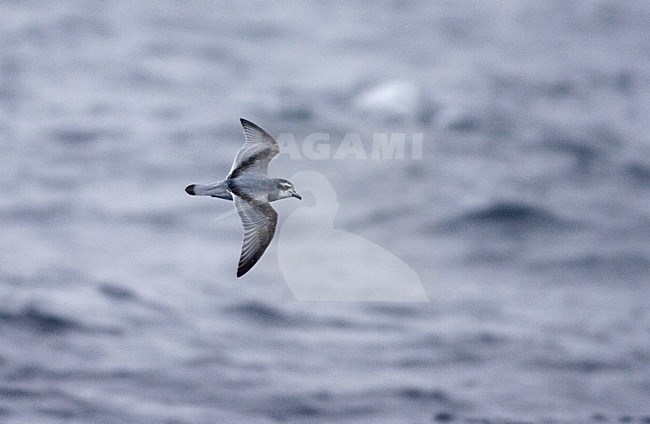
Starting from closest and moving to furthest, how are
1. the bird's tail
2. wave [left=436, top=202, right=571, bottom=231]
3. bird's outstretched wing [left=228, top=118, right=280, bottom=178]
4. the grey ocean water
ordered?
the bird's tail < bird's outstretched wing [left=228, top=118, right=280, bottom=178] < the grey ocean water < wave [left=436, top=202, right=571, bottom=231]

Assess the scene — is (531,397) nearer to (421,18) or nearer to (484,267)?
(484,267)

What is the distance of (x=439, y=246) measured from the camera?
2714cm

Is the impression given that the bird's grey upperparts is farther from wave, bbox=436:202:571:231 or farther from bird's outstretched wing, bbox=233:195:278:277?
wave, bbox=436:202:571:231

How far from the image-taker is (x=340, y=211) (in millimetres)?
27438

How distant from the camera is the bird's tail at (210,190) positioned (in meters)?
7.66

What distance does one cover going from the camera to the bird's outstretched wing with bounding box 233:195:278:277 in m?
8.05

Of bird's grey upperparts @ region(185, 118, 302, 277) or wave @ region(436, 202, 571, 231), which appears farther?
wave @ region(436, 202, 571, 231)

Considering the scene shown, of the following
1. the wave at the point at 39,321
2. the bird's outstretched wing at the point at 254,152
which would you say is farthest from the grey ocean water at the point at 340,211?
Result: the bird's outstretched wing at the point at 254,152

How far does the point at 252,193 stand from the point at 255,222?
0.21m

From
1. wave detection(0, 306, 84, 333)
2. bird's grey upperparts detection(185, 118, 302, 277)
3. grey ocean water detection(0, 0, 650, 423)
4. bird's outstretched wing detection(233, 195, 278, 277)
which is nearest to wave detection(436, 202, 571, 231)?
grey ocean water detection(0, 0, 650, 423)

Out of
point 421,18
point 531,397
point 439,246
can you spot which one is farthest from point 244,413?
point 421,18

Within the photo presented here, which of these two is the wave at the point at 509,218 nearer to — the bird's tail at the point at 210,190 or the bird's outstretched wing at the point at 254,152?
the bird's outstretched wing at the point at 254,152

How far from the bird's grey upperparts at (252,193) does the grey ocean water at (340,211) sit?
1242 cm

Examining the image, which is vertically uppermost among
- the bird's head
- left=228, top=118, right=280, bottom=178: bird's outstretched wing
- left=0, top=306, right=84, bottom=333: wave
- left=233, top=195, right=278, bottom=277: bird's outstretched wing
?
left=0, top=306, right=84, bottom=333: wave
